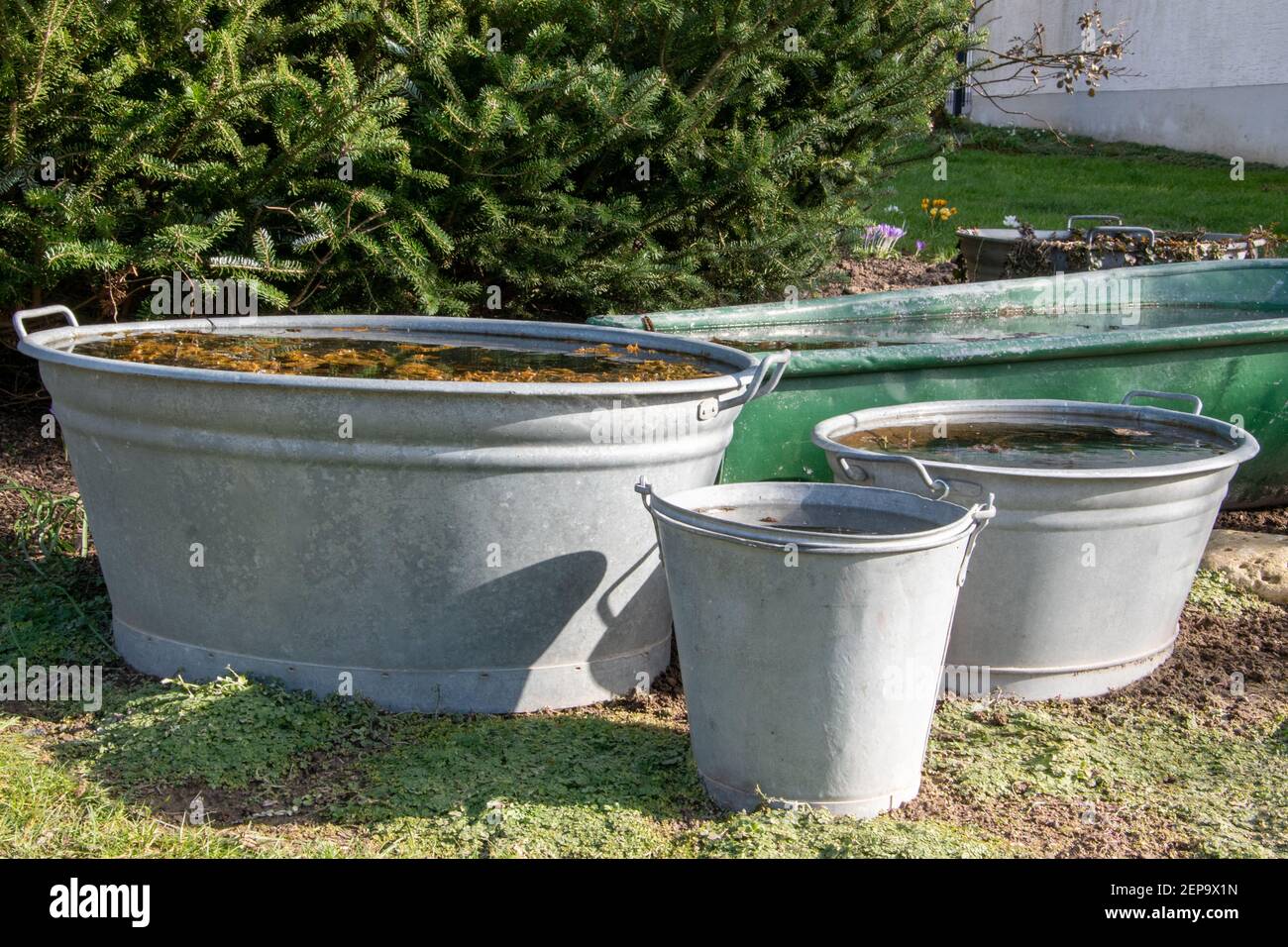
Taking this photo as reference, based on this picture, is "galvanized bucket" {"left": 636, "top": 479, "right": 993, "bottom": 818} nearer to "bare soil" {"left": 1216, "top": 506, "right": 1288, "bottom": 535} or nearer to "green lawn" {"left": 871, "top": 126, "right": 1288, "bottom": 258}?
"bare soil" {"left": 1216, "top": 506, "right": 1288, "bottom": 535}

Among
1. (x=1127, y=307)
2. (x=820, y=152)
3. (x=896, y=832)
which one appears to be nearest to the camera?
(x=896, y=832)

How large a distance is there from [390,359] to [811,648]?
1.65 metres

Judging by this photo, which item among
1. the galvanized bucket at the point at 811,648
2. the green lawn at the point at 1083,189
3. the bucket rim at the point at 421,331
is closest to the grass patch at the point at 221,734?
the bucket rim at the point at 421,331

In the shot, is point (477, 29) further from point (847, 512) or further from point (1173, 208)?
point (1173, 208)

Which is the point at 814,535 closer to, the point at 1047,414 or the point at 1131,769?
the point at 1131,769

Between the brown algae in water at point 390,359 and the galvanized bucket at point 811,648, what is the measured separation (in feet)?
2.63

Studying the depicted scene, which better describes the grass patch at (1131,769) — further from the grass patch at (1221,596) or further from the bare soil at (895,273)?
the bare soil at (895,273)

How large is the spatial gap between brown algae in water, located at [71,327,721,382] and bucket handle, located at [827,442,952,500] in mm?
424

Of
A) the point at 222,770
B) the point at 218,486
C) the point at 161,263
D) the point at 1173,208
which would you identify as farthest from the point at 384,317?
the point at 1173,208

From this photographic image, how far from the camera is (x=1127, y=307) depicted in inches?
247

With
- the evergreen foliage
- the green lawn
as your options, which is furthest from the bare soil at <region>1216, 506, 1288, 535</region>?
the green lawn

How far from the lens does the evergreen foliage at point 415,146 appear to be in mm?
3986

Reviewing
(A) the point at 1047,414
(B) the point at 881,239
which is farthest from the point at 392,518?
(B) the point at 881,239

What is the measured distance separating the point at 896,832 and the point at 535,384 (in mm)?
1235
